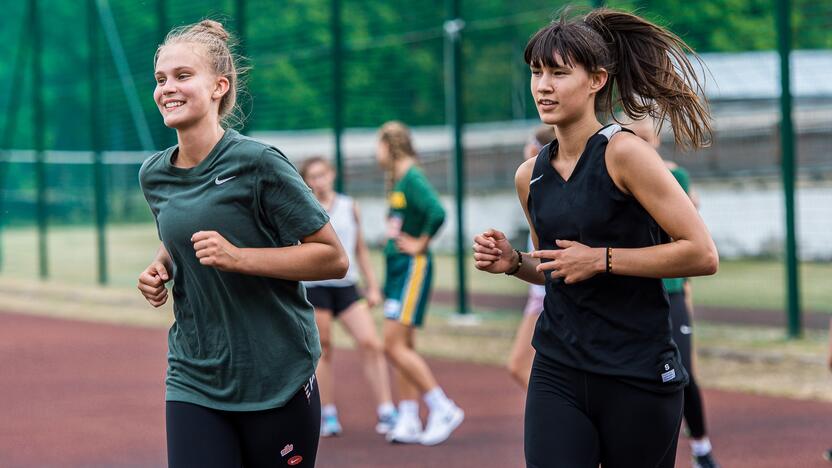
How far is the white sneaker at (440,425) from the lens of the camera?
7.86 metres

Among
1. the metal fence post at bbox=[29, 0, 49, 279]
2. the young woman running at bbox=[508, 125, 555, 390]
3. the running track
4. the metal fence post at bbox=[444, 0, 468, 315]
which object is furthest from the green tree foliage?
the young woman running at bbox=[508, 125, 555, 390]

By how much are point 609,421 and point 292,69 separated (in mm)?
14352

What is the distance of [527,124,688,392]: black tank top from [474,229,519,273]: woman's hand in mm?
216

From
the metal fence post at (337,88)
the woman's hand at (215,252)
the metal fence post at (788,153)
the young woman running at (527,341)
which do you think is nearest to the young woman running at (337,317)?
the young woman running at (527,341)

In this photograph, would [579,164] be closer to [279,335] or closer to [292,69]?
[279,335]

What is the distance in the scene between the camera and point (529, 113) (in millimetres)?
17875

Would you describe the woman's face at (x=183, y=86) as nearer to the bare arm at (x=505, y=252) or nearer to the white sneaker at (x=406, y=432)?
the bare arm at (x=505, y=252)

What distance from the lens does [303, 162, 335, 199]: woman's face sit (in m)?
8.42

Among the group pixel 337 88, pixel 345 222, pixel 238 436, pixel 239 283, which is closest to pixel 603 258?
pixel 239 283

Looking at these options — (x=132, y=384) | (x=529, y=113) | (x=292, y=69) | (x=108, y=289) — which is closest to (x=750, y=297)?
(x=529, y=113)

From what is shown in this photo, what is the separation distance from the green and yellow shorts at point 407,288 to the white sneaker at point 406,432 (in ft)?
2.02

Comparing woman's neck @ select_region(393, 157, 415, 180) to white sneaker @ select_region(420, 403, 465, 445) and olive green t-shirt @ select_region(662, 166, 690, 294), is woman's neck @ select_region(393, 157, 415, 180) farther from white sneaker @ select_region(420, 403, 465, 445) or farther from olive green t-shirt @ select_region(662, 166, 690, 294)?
olive green t-shirt @ select_region(662, 166, 690, 294)

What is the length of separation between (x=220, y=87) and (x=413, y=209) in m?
4.20

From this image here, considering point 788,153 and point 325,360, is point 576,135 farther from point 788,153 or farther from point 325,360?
point 788,153
